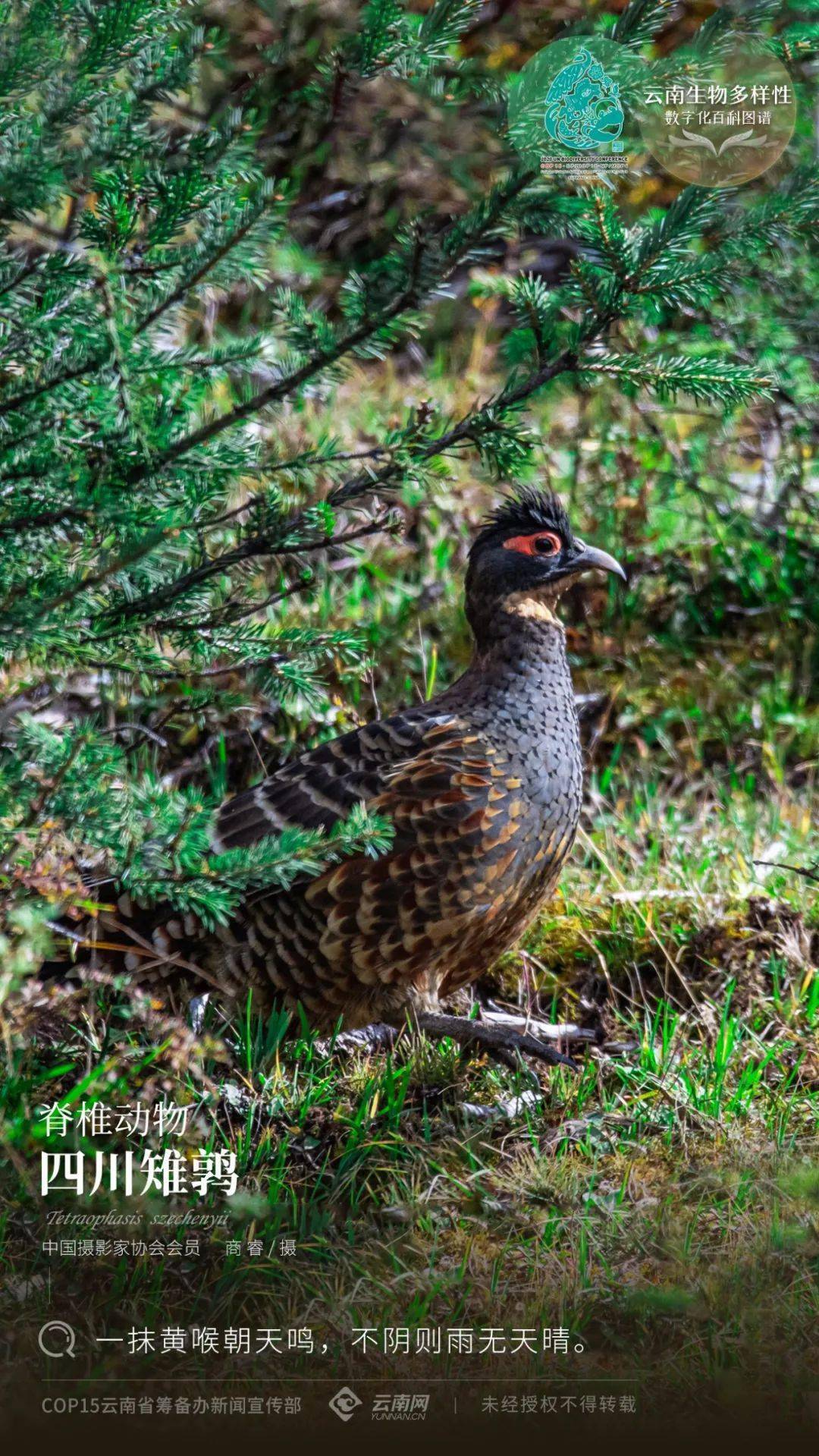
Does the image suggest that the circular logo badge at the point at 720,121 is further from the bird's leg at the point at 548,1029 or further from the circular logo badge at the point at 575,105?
the bird's leg at the point at 548,1029

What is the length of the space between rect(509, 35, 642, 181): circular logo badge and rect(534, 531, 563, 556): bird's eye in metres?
1.14

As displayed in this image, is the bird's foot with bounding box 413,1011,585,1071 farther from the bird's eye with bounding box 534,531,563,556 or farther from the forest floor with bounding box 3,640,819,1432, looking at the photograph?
the bird's eye with bounding box 534,531,563,556

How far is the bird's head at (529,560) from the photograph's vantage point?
4.04 meters

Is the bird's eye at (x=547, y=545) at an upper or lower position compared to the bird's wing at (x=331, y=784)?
upper

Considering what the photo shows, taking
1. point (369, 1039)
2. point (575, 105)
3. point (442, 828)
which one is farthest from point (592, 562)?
point (369, 1039)

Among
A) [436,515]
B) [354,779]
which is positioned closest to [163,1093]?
[354,779]

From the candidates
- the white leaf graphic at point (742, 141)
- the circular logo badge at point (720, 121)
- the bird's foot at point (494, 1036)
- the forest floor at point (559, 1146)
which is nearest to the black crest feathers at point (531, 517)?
the circular logo badge at point (720, 121)

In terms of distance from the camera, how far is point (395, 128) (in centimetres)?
588

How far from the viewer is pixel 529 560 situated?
4051 millimetres

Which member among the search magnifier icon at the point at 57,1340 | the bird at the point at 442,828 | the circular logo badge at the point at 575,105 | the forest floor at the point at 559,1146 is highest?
the circular logo badge at the point at 575,105

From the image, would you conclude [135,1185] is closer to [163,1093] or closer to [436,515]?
[163,1093]

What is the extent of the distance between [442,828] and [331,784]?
1.30 feet

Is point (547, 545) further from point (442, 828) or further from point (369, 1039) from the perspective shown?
point (369, 1039)

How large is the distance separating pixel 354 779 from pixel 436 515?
2.20m
